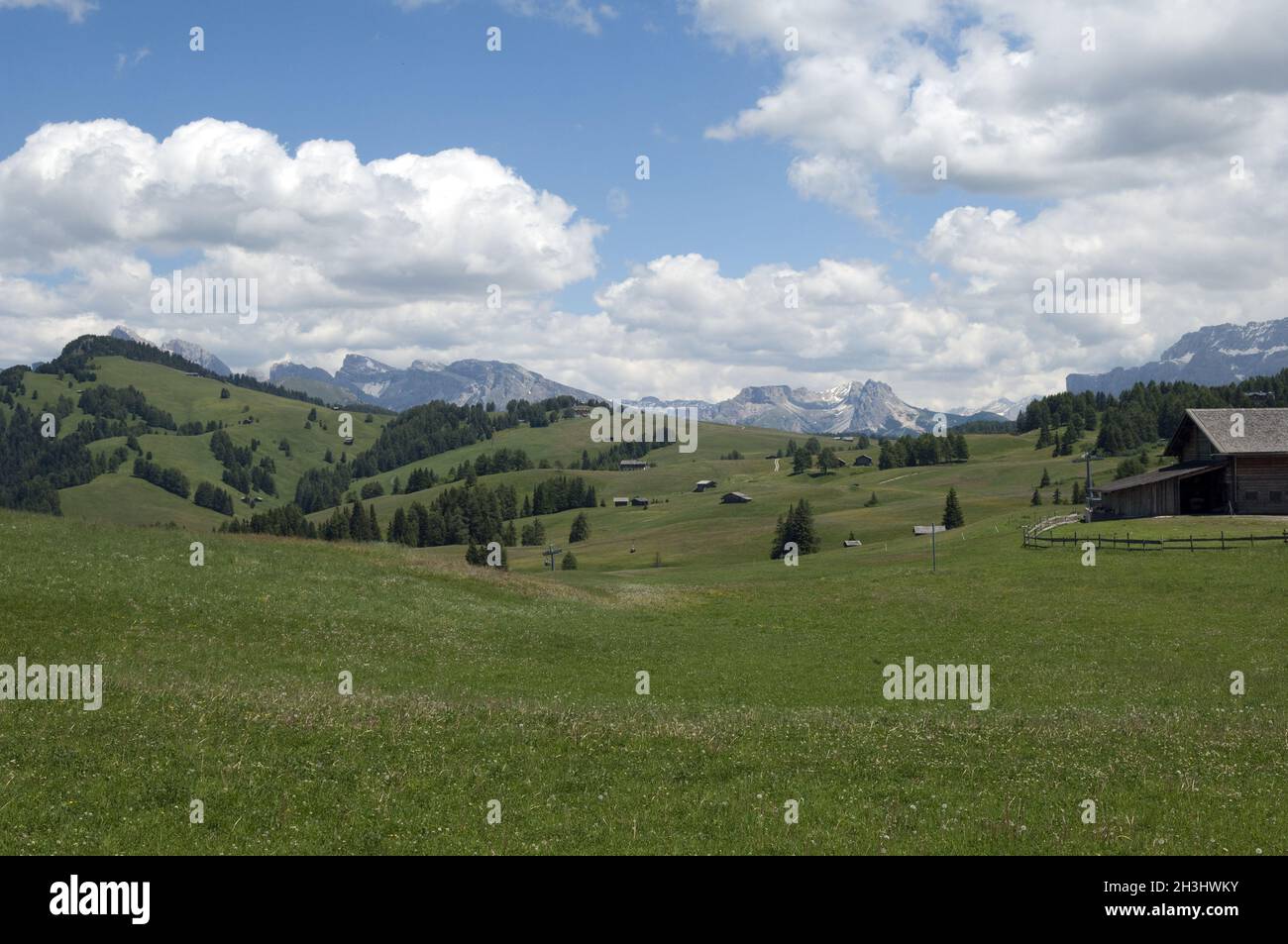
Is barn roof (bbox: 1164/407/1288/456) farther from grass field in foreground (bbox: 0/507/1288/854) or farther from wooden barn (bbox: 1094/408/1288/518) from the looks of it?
grass field in foreground (bbox: 0/507/1288/854)

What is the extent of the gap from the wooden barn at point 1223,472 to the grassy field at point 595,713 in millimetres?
28344

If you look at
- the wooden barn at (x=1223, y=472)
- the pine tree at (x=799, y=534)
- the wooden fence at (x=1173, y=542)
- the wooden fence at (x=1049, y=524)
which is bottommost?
the pine tree at (x=799, y=534)

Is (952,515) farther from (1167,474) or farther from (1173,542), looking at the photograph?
(1173,542)

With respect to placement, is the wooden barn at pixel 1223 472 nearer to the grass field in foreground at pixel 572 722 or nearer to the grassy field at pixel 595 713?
the grassy field at pixel 595 713


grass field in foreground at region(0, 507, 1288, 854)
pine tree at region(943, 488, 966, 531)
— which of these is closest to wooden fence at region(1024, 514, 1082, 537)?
grass field in foreground at region(0, 507, 1288, 854)

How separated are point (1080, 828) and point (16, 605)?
3436cm

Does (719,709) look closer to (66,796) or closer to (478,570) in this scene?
(66,796)

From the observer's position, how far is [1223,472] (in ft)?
283

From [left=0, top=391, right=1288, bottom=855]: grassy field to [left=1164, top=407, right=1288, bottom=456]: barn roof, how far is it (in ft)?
92.5

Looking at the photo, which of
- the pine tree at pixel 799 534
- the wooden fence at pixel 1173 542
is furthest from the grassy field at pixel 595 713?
the pine tree at pixel 799 534

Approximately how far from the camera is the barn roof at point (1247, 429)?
82.6 meters

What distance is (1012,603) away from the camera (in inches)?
2178

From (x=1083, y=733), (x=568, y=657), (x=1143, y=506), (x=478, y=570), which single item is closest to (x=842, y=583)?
(x=478, y=570)

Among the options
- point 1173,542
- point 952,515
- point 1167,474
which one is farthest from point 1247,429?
point 952,515
